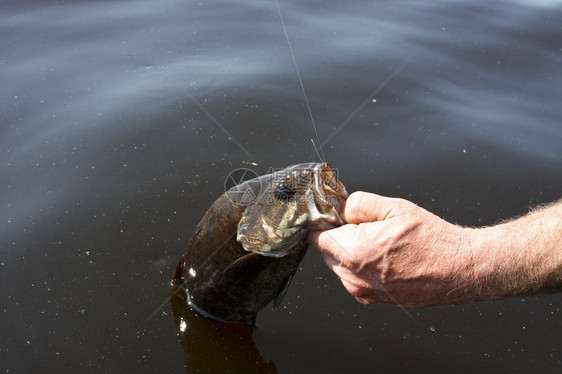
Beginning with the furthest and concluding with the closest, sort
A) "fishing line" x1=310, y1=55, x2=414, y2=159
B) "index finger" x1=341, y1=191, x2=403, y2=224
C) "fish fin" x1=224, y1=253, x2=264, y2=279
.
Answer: "fishing line" x1=310, y1=55, x2=414, y2=159 → "fish fin" x1=224, y1=253, x2=264, y2=279 → "index finger" x1=341, y1=191, x2=403, y2=224

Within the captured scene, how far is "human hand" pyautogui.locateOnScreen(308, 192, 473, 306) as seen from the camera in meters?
2.36

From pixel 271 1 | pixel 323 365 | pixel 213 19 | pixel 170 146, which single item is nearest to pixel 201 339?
pixel 323 365

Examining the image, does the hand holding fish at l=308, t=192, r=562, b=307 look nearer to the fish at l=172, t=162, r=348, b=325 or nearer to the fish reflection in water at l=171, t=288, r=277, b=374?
the fish at l=172, t=162, r=348, b=325

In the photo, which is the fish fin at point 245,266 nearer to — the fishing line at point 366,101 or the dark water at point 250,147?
the dark water at point 250,147

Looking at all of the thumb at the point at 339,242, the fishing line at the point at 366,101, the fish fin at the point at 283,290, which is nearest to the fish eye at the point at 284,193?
the thumb at the point at 339,242

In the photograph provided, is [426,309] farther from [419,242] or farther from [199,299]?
[199,299]

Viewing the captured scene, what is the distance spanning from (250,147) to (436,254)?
2483mm

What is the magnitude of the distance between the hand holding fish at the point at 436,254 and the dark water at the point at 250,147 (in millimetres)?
800

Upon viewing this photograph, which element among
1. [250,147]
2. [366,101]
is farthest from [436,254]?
[366,101]

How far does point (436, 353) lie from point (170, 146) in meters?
3.00

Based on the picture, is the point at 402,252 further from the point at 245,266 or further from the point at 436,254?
the point at 245,266

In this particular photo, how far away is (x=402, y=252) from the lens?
7.77 feet

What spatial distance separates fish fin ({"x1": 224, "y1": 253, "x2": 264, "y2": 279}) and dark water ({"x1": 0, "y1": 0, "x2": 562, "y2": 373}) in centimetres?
62

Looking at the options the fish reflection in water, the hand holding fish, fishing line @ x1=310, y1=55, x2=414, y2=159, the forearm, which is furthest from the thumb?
fishing line @ x1=310, y1=55, x2=414, y2=159
